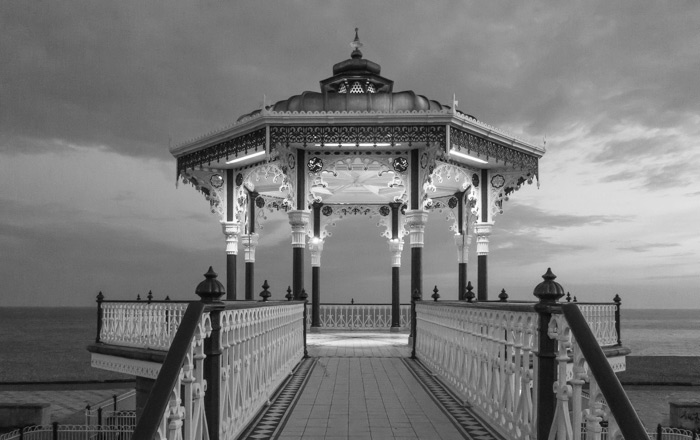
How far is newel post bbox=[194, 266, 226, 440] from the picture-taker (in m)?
4.54

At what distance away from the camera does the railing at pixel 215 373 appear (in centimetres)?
328

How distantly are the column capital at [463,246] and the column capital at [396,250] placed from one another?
1876 mm

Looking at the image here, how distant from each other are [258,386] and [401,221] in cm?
1387

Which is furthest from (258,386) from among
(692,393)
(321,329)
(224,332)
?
(692,393)

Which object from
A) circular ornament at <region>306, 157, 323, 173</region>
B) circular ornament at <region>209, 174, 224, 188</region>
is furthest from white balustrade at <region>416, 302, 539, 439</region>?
circular ornament at <region>209, 174, 224, 188</region>

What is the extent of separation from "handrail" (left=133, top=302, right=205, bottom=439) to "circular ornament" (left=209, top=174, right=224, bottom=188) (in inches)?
504

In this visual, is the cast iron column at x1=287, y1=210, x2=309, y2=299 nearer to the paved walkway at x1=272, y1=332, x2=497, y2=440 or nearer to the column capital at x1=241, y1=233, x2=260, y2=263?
the paved walkway at x1=272, y1=332, x2=497, y2=440

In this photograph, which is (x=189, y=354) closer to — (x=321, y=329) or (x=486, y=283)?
(x=486, y=283)

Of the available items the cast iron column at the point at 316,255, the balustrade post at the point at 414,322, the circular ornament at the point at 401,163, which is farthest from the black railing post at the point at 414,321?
the cast iron column at the point at 316,255

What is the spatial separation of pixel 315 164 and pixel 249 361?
27.4 feet

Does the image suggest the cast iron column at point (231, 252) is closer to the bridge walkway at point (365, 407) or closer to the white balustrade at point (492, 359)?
the bridge walkway at point (365, 407)

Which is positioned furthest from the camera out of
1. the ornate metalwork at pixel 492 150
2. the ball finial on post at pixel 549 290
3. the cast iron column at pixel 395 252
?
the cast iron column at pixel 395 252

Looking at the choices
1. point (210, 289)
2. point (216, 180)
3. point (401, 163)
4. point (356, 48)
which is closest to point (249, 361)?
point (210, 289)

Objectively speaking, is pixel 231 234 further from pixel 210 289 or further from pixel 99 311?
pixel 210 289
